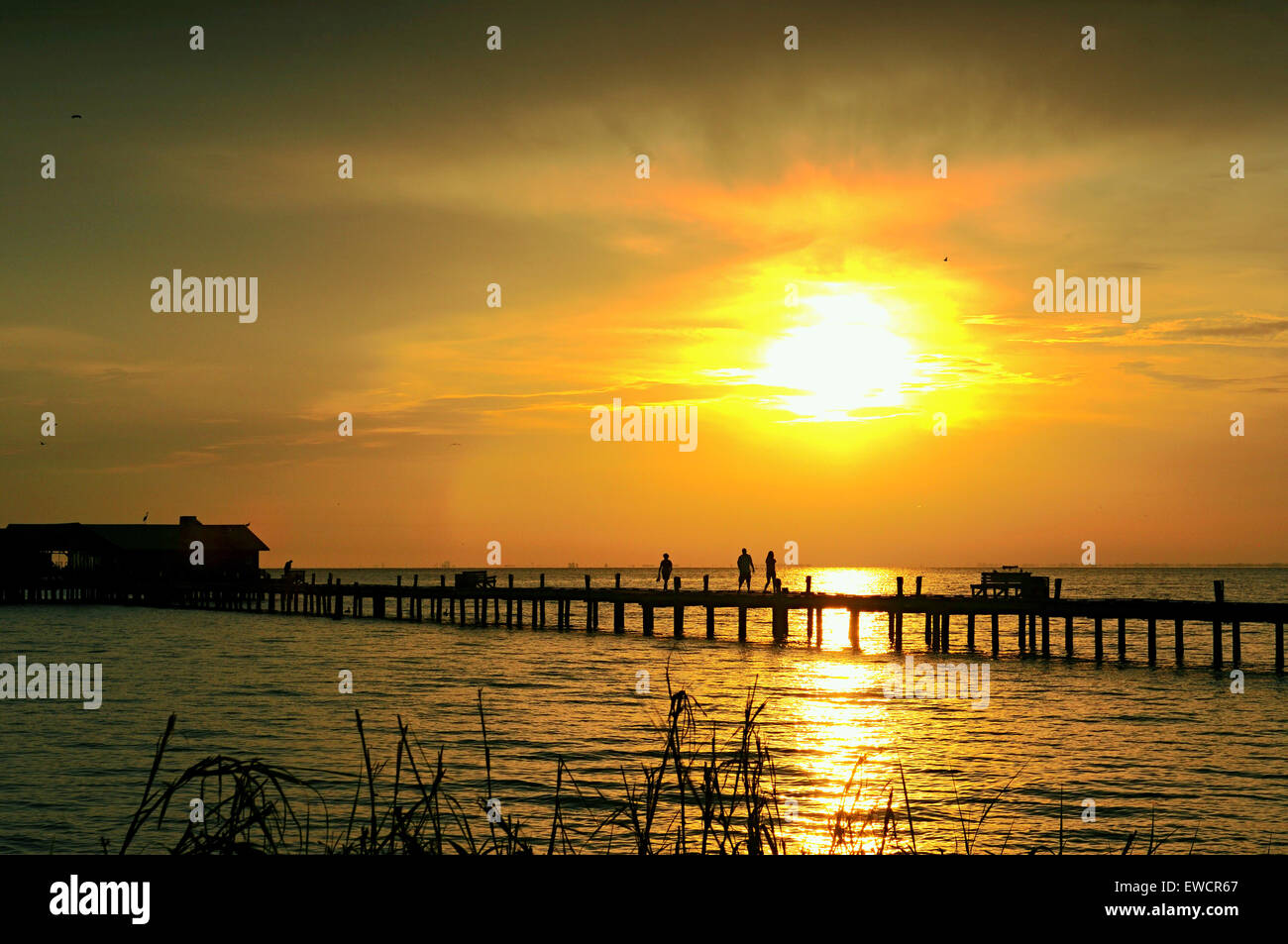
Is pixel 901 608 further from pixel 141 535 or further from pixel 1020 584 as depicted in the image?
pixel 141 535

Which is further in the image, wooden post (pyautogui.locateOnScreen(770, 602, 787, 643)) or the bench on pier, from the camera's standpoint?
wooden post (pyautogui.locateOnScreen(770, 602, 787, 643))

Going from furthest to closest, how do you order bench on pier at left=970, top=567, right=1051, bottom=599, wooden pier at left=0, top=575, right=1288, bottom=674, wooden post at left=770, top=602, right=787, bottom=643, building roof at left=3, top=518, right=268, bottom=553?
building roof at left=3, top=518, right=268, bottom=553 < wooden post at left=770, top=602, right=787, bottom=643 < bench on pier at left=970, top=567, right=1051, bottom=599 < wooden pier at left=0, top=575, right=1288, bottom=674

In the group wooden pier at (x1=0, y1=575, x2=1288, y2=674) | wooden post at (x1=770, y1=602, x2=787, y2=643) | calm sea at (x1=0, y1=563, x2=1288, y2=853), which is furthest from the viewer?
wooden post at (x1=770, y1=602, x2=787, y2=643)

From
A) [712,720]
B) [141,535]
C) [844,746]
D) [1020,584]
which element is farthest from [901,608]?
[141,535]

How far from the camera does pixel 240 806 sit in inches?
186

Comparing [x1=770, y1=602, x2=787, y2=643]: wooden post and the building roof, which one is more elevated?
the building roof

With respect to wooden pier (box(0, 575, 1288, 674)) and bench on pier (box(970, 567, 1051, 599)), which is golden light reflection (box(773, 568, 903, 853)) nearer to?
wooden pier (box(0, 575, 1288, 674))

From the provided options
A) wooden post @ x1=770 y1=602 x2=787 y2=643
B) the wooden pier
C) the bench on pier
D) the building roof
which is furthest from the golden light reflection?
the building roof

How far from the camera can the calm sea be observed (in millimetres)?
16578

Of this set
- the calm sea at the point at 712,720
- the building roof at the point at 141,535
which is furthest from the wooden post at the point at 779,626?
the building roof at the point at 141,535

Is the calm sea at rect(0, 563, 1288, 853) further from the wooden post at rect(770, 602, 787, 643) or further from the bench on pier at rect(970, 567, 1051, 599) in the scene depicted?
the bench on pier at rect(970, 567, 1051, 599)

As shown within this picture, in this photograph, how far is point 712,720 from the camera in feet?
23.6
